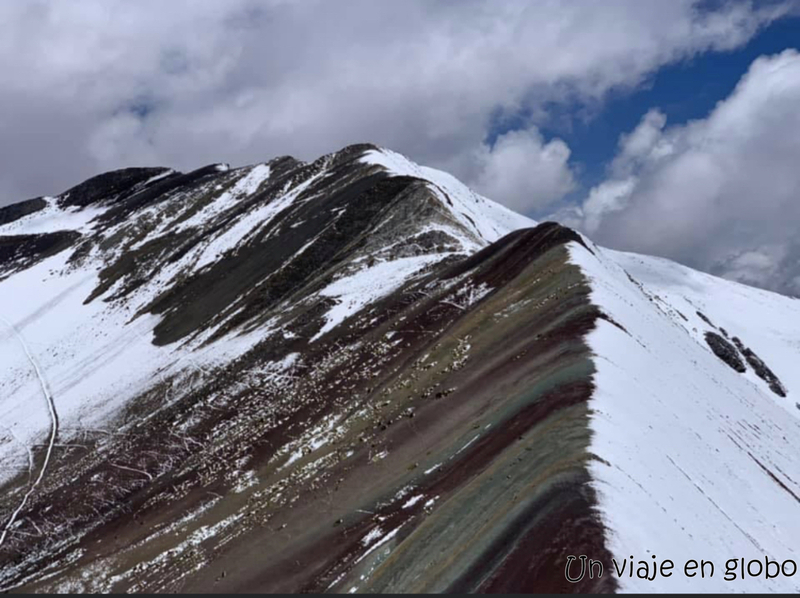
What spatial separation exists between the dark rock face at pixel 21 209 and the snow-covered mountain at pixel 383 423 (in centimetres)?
8420

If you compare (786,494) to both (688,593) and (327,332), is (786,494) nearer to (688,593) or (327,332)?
(688,593)

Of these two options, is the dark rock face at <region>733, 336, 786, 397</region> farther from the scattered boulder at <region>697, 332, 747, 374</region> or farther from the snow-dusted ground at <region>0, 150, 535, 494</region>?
the snow-dusted ground at <region>0, 150, 535, 494</region>

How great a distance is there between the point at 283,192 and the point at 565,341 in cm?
7348

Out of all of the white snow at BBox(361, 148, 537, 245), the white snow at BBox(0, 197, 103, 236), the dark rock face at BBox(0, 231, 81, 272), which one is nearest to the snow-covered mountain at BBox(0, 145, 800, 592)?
the white snow at BBox(361, 148, 537, 245)

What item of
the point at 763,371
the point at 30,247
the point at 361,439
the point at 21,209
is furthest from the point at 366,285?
the point at 21,209

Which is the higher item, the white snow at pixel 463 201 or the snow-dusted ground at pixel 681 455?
the white snow at pixel 463 201

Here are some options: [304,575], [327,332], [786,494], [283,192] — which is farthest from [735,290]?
[304,575]

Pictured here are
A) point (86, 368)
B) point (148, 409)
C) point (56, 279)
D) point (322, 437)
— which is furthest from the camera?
point (56, 279)

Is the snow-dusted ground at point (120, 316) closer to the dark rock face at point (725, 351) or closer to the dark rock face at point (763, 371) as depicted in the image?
the dark rock face at point (725, 351)

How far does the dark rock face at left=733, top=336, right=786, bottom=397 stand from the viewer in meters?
81.9

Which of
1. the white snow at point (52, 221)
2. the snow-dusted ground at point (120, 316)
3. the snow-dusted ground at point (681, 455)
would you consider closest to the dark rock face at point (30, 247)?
the white snow at point (52, 221)

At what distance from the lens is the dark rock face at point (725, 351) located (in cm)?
8312

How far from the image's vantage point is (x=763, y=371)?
3349 inches

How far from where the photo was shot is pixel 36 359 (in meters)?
79.9
